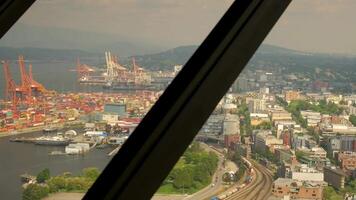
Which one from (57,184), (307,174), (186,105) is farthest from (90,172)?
(186,105)

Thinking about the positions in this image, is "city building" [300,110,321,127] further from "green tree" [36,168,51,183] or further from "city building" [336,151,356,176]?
"green tree" [36,168,51,183]

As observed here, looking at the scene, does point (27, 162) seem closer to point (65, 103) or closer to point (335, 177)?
point (65, 103)

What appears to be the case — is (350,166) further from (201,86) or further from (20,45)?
(20,45)

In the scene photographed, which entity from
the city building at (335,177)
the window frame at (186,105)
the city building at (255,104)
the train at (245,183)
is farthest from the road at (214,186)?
the window frame at (186,105)

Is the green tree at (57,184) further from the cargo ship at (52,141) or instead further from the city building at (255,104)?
the city building at (255,104)

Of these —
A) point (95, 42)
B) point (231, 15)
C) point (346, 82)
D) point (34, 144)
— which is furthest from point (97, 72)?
point (231, 15)
